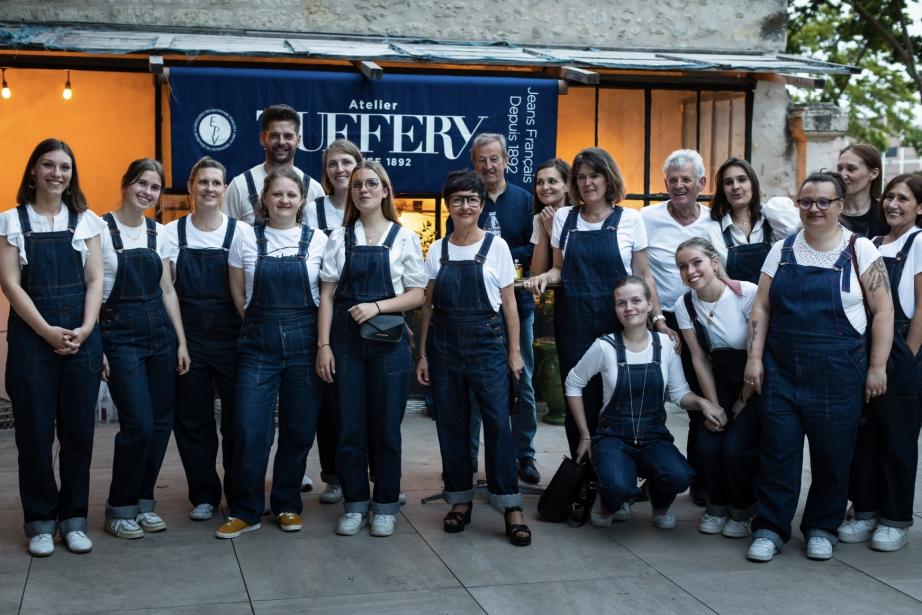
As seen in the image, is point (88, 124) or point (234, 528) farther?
point (88, 124)

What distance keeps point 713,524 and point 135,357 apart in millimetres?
3028

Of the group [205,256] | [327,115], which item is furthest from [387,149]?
[205,256]

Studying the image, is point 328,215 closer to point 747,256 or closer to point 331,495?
point 331,495

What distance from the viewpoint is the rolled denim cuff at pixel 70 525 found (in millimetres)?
5453

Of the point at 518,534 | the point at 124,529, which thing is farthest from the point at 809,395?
the point at 124,529

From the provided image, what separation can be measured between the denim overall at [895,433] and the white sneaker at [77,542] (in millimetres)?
3804

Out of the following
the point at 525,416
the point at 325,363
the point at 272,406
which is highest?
the point at 325,363

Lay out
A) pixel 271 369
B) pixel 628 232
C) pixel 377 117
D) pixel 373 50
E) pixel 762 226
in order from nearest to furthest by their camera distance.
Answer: pixel 271 369
pixel 628 232
pixel 762 226
pixel 373 50
pixel 377 117

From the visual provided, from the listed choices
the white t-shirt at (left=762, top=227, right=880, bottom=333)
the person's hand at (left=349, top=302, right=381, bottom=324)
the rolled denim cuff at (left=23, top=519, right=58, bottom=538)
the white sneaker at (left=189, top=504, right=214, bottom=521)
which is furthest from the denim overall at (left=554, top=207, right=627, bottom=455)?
the rolled denim cuff at (left=23, top=519, right=58, bottom=538)

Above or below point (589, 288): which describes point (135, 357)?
below

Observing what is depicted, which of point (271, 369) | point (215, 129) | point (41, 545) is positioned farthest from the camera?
point (215, 129)

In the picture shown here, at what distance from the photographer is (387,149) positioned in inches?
363

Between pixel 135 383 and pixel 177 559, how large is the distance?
871 millimetres

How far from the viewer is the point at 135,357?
5527 millimetres
